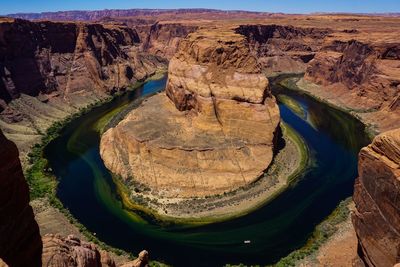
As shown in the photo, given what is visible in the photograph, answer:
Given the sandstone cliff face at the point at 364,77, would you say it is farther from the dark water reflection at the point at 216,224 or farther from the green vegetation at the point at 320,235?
the green vegetation at the point at 320,235

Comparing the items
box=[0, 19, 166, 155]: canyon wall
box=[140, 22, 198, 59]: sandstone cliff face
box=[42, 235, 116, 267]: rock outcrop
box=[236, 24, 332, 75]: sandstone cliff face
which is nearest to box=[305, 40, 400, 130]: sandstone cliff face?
box=[236, 24, 332, 75]: sandstone cliff face

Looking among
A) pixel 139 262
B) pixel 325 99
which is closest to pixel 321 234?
pixel 139 262

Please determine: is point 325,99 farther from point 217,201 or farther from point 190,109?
point 217,201

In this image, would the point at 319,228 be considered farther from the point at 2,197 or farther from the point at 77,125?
the point at 77,125

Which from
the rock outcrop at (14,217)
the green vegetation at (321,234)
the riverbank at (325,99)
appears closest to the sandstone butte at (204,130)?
the green vegetation at (321,234)

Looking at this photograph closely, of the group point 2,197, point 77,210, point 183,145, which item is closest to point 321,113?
point 183,145

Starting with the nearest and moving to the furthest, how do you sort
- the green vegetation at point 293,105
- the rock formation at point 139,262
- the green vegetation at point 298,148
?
the rock formation at point 139,262 < the green vegetation at point 298,148 < the green vegetation at point 293,105
